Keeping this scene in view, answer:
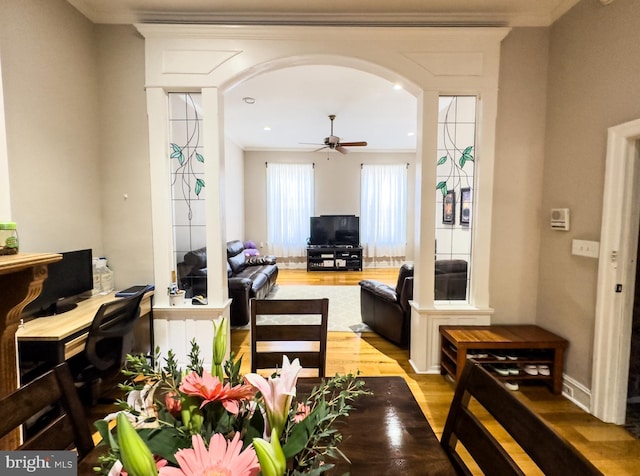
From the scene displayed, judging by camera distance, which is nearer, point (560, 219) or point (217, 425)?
point (217, 425)

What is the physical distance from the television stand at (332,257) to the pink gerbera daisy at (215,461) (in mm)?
6676

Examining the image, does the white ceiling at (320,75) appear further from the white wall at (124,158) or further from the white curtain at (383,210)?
the white curtain at (383,210)

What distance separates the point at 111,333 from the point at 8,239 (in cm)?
73

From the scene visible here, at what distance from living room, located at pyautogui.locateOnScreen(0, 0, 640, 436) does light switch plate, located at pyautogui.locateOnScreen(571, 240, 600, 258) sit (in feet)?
0.22

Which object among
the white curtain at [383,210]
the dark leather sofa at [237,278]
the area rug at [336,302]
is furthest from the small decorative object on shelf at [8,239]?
the white curtain at [383,210]

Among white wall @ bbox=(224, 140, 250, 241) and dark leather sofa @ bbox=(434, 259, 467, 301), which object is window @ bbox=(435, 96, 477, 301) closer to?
dark leather sofa @ bbox=(434, 259, 467, 301)

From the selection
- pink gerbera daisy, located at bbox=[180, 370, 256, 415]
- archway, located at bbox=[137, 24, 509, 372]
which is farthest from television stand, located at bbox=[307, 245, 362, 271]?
pink gerbera daisy, located at bbox=[180, 370, 256, 415]

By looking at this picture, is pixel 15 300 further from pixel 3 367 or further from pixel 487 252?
pixel 487 252

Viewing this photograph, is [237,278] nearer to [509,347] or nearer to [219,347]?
[509,347]

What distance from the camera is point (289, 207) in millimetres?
7438

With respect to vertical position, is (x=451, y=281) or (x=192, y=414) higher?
(x=192, y=414)

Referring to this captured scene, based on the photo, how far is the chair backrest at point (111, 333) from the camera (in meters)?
1.77

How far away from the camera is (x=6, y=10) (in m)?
1.83

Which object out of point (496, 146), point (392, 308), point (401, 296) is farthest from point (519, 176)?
point (392, 308)
